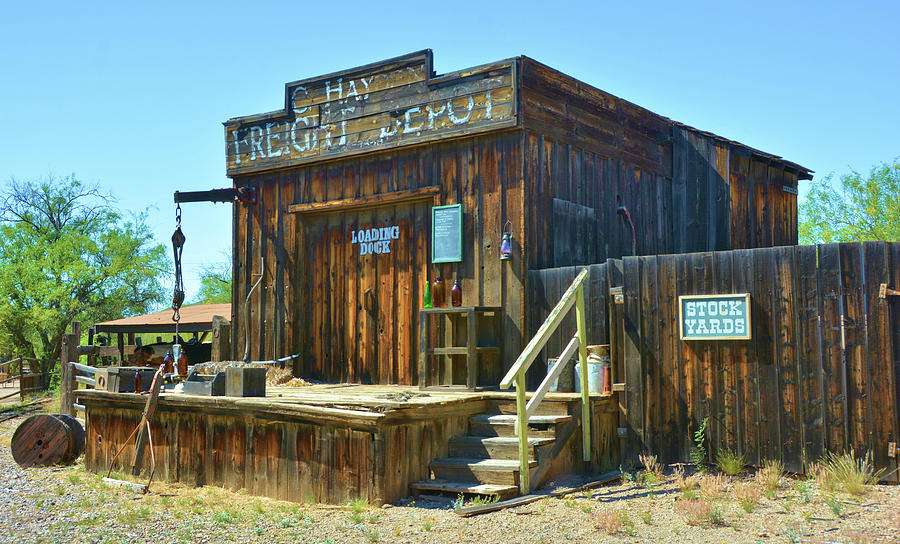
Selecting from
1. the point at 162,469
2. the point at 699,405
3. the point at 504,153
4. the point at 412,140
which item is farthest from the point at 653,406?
the point at 162,469

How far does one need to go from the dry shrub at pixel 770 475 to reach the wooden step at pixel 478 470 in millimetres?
2126

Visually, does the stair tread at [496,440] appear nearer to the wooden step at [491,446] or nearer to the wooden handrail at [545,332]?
the wooden step at [491,446]

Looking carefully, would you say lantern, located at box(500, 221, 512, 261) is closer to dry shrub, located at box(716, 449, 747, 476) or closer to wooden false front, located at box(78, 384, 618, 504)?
wooden false front, located at box(78, 384, 618, 504)

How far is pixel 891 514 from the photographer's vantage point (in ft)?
21.1

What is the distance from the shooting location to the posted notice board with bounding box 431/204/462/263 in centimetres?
1033

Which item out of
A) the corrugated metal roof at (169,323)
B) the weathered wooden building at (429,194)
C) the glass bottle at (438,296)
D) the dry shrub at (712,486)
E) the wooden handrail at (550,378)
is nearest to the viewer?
the dry shrub at (712,486)

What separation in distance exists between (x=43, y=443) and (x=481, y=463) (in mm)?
6878

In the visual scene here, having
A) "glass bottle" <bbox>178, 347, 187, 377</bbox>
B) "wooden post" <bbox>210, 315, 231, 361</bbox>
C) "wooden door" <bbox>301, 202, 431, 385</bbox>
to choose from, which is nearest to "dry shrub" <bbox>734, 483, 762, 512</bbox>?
"wooden door" <bbox>301, 202, 431, 385</bbox>

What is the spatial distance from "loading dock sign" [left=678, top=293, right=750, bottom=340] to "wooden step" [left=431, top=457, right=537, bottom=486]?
2.23m

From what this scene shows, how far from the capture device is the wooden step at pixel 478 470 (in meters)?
7.66

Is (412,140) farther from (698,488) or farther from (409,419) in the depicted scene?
(698,488)

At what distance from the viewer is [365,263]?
11586 millimetres

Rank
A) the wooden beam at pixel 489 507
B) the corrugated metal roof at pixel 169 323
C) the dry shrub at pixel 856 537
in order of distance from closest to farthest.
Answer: the dry shrub at pixel 856 537 → the wooden beam at pixel 489 507 → the corrugated metal roof at pixel 169 323

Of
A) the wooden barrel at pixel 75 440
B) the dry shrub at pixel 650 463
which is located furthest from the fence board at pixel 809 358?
the wooden barrel at pixel 75 440
